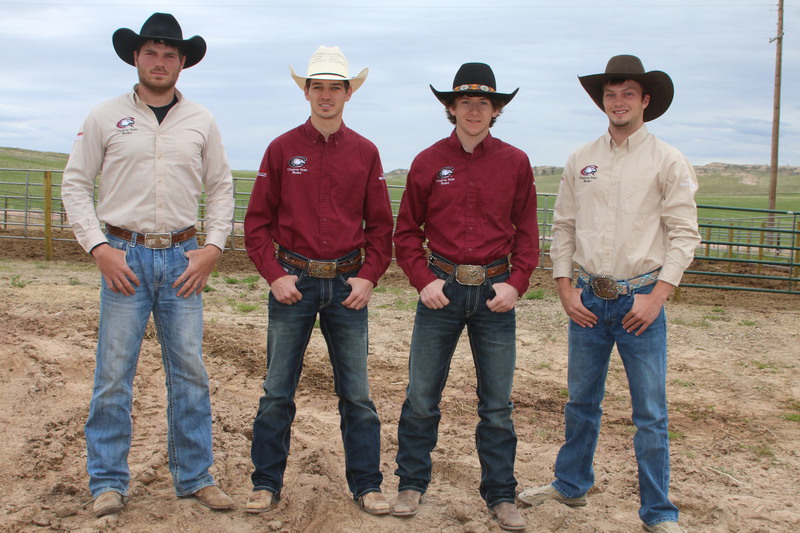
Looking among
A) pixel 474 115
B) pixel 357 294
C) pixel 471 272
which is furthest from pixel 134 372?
pixel 474 115

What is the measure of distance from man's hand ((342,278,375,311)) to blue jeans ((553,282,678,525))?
1.04 meters

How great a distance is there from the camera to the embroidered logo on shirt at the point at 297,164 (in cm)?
337

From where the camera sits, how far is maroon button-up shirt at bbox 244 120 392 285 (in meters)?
3.36

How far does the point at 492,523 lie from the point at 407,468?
0.47 metres

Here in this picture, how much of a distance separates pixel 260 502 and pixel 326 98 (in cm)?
188

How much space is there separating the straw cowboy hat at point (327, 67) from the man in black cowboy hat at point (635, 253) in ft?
3.84

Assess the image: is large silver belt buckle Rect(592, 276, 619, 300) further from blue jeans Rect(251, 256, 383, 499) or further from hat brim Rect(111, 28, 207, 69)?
hat brim Rect(111, 28, 207, 69)

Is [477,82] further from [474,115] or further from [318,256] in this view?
[318,256]

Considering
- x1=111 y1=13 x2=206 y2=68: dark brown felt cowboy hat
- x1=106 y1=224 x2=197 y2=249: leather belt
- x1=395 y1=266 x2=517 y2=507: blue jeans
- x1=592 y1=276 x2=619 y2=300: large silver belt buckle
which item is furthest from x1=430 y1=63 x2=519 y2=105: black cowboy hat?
x1=106 y1=224 x2=197 y2=249: leather belt

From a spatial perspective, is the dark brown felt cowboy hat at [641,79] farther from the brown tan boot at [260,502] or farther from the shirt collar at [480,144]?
the brown tan boot at [260,502]

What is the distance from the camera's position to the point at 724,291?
11.5 m

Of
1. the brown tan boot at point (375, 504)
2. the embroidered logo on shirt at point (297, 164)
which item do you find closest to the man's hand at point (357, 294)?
the embroidered logo on shirt at point (297, 164)

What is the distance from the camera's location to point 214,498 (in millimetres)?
3453

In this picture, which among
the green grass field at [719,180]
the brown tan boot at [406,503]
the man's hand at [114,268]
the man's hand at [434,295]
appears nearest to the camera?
the man's hand at [114,268]
